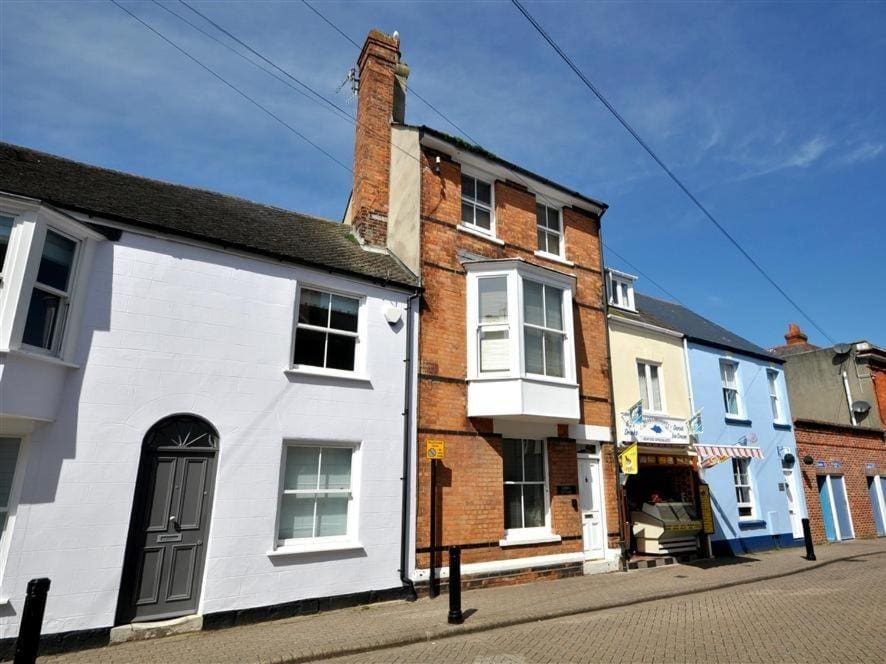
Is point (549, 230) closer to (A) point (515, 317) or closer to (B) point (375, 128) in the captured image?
(A) point (515, 317)

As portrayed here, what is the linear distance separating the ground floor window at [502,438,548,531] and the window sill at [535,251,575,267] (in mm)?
4393

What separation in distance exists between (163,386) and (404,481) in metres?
4.18

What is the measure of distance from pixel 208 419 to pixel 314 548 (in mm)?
2552

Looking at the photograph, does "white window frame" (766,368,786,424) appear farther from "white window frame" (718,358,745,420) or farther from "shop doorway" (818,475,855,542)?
"shop doorway" (818,475,855,542)

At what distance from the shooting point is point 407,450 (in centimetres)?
945

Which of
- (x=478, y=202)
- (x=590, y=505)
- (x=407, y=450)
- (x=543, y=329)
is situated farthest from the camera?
(x=478, y=202)

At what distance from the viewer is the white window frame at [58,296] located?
6.75 m

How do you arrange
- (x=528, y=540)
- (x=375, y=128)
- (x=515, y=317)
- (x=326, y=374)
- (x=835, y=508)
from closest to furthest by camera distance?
(x=326, y=374)
(x=528, y=540)
(x=515, y=317)
(x=375, y=128)
(x=835, y=508)

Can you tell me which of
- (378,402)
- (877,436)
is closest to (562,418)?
(378,402)

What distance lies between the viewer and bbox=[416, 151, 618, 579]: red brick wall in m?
9.77

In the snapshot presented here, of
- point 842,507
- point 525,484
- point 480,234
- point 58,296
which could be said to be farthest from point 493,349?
point 842,507

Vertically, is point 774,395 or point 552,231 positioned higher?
point 552,231

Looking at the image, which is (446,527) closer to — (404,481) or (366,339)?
(404,481)

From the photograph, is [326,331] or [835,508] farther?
[835,508]
